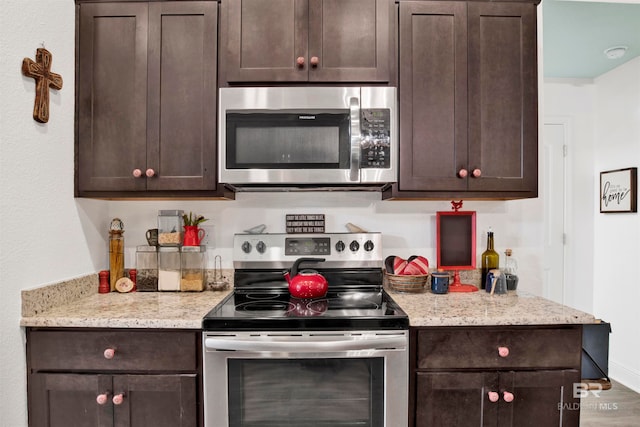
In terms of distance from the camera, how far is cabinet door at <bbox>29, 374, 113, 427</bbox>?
4.56ft

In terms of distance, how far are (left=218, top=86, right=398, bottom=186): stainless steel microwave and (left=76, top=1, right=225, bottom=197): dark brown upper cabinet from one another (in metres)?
0.14

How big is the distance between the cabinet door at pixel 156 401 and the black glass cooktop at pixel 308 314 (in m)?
0.25

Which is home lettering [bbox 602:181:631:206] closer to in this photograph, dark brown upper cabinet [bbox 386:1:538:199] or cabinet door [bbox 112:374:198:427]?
dark brown upper cabinet [bbox 386:1:538:199]

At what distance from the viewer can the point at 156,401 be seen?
1384 mm

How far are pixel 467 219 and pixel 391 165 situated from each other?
2.04 feet

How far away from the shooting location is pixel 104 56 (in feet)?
5.68

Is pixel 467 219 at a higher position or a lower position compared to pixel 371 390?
higher

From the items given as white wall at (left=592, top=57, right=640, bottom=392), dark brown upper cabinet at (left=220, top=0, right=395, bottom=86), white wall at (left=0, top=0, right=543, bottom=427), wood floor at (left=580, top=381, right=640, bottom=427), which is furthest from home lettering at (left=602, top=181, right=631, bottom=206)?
dark brown upper cabinet at (left=220, top=0, right=395, bottom=86)

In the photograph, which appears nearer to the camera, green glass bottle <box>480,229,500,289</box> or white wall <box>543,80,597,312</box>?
green glass bottle <box>480,229,500,289</box>

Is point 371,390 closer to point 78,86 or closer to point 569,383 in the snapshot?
point 569,383

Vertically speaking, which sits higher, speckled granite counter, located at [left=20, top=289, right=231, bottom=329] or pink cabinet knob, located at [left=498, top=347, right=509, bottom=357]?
speckled granite counter, located at [left=20, top=289, right=231, bottom=329]

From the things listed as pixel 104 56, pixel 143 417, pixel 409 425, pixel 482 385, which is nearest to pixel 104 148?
pixel 104 56

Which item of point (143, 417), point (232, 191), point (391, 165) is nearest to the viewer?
point (143, 417)

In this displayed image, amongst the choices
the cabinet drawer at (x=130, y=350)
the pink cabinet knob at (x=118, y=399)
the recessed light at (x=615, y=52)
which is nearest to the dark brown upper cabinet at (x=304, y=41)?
the cabinet drawer at (x=130, y=350)
